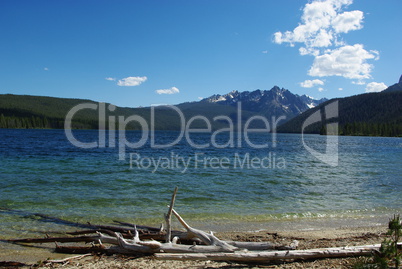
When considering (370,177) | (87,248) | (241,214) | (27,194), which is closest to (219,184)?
(241,214)

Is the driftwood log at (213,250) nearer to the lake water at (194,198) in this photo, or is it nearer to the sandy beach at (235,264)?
the sandy beach at (235,264)

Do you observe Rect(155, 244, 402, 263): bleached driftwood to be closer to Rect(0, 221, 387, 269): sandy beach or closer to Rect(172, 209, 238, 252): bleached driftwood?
Rect(0, 221, 387, 269): sandy beach

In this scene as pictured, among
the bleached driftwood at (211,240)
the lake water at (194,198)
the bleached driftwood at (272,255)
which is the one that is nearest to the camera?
the bleached driftwood at (272,255)

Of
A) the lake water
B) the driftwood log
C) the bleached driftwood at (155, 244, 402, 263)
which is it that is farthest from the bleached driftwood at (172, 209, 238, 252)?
the lake water

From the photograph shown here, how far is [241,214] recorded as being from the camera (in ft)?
43.8

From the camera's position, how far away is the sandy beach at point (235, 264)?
22.4 feet

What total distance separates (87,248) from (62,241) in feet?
4.94

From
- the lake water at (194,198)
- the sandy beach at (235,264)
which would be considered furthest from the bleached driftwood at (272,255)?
the lake water at (194,198)

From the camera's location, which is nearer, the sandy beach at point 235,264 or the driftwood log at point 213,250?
the driftwood log at point 213,250

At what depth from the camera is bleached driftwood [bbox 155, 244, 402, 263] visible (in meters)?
6.64

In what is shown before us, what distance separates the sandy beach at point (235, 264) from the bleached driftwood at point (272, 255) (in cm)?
14

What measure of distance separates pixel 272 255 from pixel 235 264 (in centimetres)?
93

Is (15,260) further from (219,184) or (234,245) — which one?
(219,184)

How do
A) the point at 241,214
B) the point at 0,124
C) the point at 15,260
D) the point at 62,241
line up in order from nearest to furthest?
the point at 15,260, the point at 62,241, the point at 241,214, the point at 0,124
